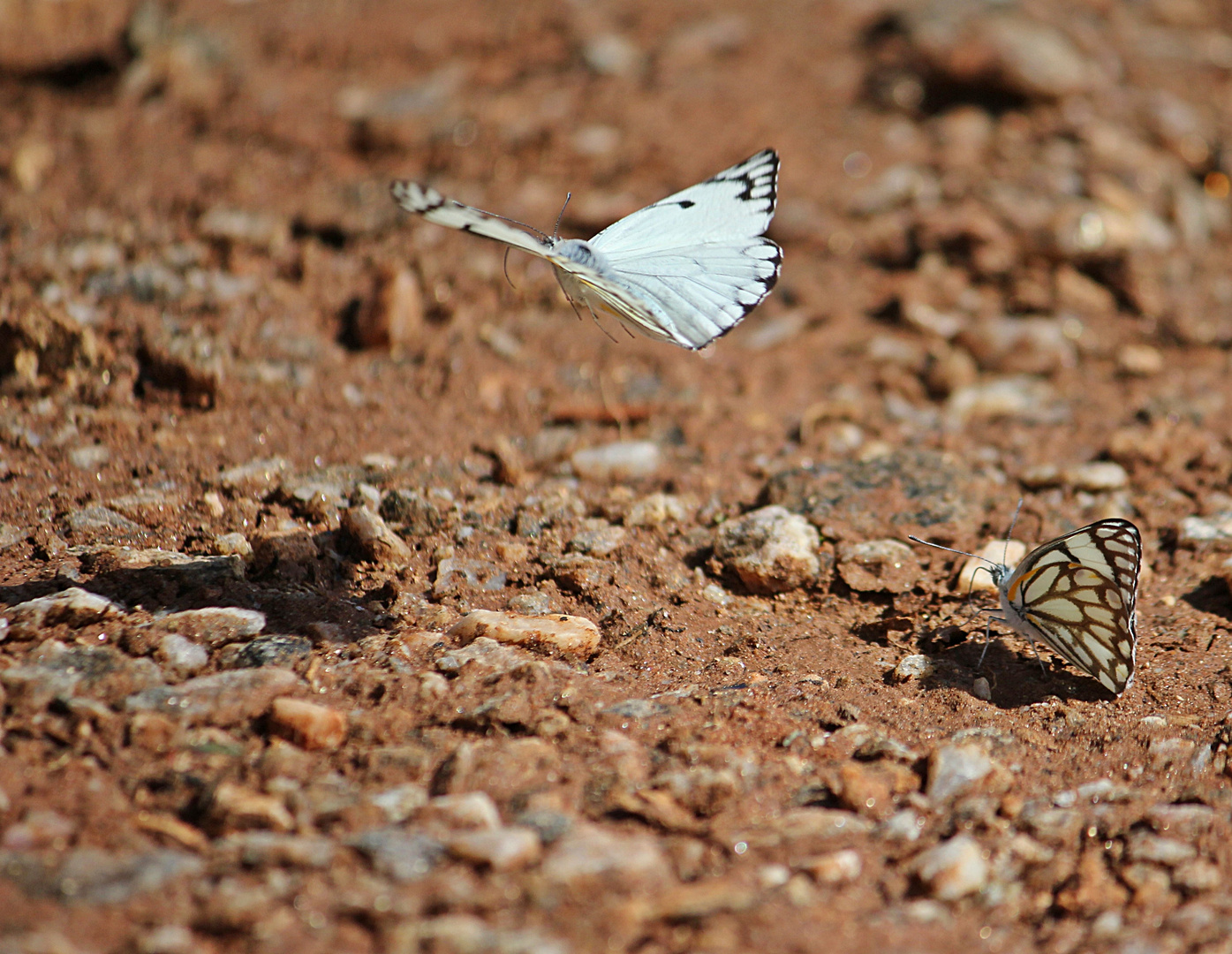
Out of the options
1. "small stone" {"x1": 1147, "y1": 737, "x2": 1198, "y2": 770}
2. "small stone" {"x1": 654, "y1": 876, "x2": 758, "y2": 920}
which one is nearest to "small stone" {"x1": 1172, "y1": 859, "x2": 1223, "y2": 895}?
"small stone" {"x1": 1147, "y1": 737, "x2": 1198, "y2": 770}

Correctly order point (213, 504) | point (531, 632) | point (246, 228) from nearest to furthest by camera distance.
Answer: point (531, 632), point (213, 504), point (246, 228)

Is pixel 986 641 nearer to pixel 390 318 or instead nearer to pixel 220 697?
pixel 220 697

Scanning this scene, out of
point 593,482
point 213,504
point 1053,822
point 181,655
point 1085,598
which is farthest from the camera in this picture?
point 593,482

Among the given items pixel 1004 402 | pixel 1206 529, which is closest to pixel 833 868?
pixel 1206 529

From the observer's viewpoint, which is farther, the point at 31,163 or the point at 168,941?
the point at 31,163

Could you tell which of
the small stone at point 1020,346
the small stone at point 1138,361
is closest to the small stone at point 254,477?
the small stone at point 1020,346

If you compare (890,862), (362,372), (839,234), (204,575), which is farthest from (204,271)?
(890,862)

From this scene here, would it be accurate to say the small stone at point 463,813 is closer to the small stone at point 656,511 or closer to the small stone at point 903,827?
the small stone at point 903,827

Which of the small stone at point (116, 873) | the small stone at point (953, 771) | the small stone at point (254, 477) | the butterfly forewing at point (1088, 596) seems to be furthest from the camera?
the small stone at point (254, 477)
